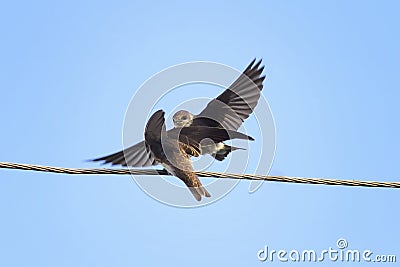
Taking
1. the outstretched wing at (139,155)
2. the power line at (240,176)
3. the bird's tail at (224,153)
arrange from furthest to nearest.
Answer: the bird's tail at (224,153), the outstretched wing at (139,155), the power line at (240,176)

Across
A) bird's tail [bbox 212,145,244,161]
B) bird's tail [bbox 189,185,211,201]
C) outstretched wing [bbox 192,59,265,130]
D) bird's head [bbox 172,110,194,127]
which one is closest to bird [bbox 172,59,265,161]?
outstretched wing [bbox 192,59,265,130]

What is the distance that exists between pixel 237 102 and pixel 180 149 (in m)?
2.37

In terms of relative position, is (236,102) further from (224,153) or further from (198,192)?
(198,192)

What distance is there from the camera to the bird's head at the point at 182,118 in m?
7.34

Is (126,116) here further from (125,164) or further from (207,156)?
(207,156)

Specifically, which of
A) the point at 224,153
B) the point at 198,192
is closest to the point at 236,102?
the point at 224,153

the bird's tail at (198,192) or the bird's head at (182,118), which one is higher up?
the bird's head at (182,118)

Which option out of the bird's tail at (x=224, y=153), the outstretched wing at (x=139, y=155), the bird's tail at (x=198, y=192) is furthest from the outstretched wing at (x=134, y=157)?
the bird's tail at (x=224, y=153)

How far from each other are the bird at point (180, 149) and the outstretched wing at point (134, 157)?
0.16 ft

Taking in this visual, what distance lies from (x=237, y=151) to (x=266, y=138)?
68cm

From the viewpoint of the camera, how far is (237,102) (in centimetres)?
823

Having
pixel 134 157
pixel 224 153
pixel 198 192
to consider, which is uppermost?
pixel 224 153

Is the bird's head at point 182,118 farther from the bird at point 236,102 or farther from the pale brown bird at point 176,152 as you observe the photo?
the pale brown bird at point 176,152

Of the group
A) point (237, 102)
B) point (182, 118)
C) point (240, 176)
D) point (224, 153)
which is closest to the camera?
point (240, 176)
